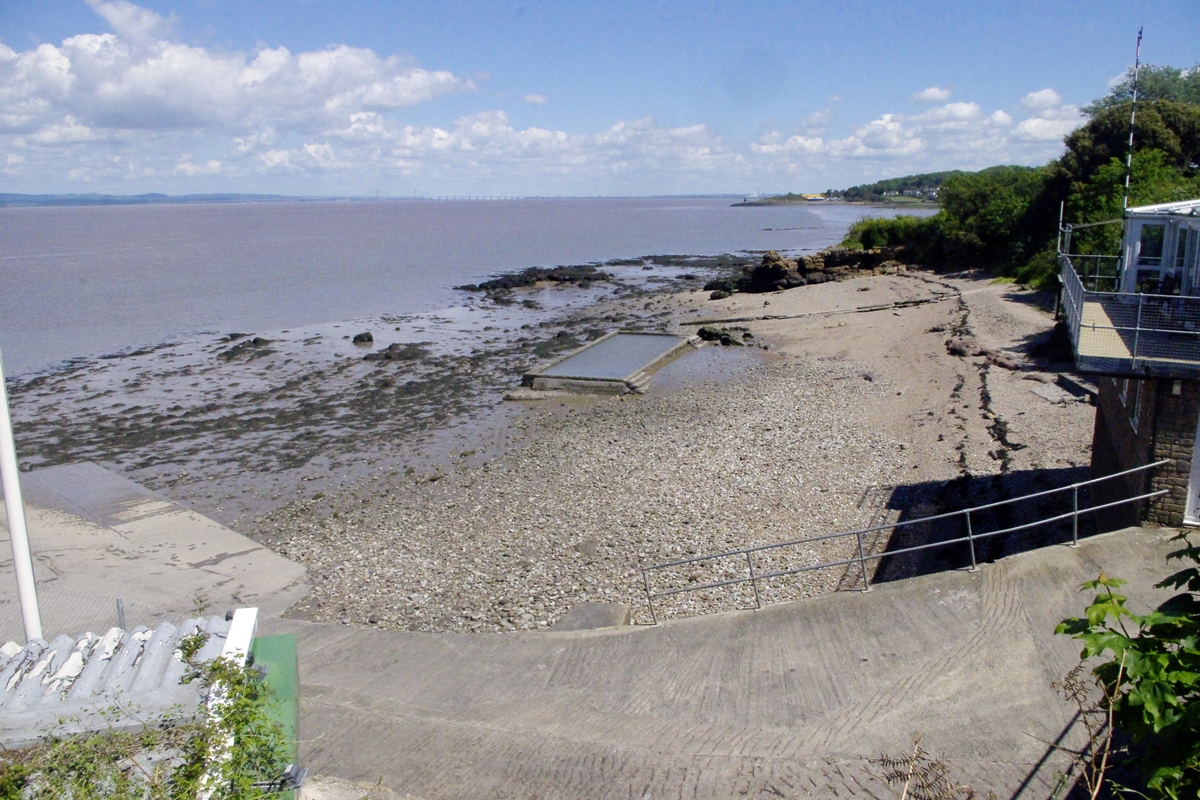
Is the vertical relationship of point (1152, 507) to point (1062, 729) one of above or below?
above

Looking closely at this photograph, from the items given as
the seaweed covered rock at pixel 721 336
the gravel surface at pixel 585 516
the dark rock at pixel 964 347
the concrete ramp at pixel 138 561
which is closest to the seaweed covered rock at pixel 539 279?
the seaweed covered rock at pixel 721 336

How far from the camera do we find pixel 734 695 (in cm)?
864

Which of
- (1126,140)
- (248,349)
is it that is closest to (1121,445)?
(248,349)

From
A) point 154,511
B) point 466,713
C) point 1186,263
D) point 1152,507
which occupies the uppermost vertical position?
point 1186,263

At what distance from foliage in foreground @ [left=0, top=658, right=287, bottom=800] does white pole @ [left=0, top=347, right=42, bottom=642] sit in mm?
3304

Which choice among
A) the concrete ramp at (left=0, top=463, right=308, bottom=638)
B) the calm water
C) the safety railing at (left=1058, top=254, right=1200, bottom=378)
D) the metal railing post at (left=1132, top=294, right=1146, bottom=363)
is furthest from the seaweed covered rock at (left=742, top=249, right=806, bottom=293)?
the metal railing post at (left=1132, top=294, right=1146, bottom=363)

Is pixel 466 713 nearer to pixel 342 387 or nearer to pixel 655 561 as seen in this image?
pixel 655 561

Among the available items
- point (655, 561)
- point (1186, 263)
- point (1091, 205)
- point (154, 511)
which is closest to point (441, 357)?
point (154, 511)

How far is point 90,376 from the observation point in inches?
1426

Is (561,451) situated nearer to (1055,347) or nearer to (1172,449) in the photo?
(1172,449)

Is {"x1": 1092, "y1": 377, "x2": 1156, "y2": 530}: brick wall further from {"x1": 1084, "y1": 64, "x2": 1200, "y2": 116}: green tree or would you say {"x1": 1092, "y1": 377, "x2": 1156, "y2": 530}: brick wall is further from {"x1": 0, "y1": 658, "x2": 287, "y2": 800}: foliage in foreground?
{"x1": 1084, "y1": 64, "x2": 1200, "y2": 116}: green tree

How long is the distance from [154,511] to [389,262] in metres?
72.9

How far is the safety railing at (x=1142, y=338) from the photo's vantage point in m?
10.4

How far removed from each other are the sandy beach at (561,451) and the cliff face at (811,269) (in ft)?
49.7
